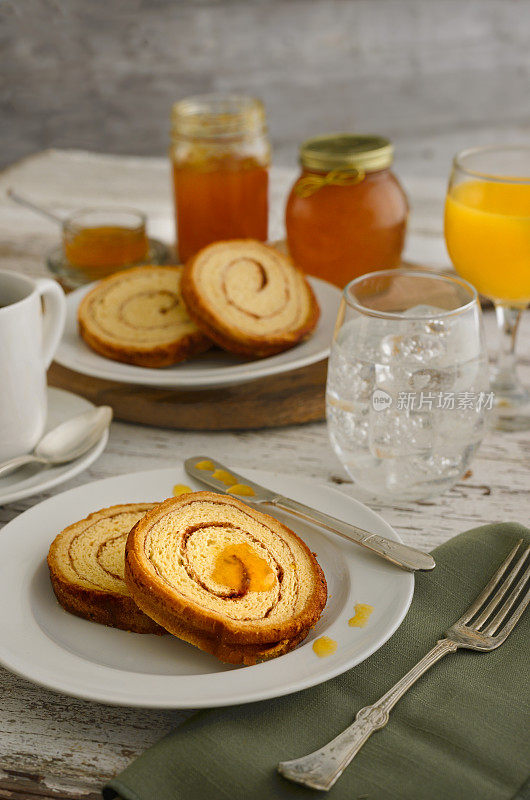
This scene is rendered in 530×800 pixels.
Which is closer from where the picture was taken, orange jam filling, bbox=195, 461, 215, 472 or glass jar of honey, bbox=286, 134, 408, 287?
orange jam filling, bbox=195, 461, 215, 472

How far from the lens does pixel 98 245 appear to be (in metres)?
1.76

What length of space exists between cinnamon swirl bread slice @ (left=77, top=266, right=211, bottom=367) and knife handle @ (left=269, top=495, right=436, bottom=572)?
46 cm

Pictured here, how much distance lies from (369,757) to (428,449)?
440 mm

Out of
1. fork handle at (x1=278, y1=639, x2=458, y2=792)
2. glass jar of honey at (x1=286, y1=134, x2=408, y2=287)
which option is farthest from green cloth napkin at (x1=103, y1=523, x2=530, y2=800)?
glass jar of honey at (x1=286, y1=134, x2=408, y2=287)

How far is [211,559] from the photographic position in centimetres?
86

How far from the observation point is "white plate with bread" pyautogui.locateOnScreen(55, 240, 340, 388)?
4.34 ft

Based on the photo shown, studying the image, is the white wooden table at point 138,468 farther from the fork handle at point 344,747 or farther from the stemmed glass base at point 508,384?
the fork handle at point 344,747

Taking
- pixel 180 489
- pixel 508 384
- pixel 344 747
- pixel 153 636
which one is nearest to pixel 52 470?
pixel 180 489

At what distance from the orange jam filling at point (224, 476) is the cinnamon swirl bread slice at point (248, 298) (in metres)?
0.34

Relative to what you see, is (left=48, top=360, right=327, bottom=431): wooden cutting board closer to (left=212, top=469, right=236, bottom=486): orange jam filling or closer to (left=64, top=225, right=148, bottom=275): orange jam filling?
(left=212, top=469, right=236, bottom=486): orange jam filling

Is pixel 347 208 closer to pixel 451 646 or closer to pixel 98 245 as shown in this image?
pixel 98 245

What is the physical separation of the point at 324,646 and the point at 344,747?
3.7 inches

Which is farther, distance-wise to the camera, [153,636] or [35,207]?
[35,207]

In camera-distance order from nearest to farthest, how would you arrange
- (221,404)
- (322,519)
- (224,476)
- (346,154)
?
1. (322,519)
2. (224,476)
3. (221,404)
4. (346,154)
